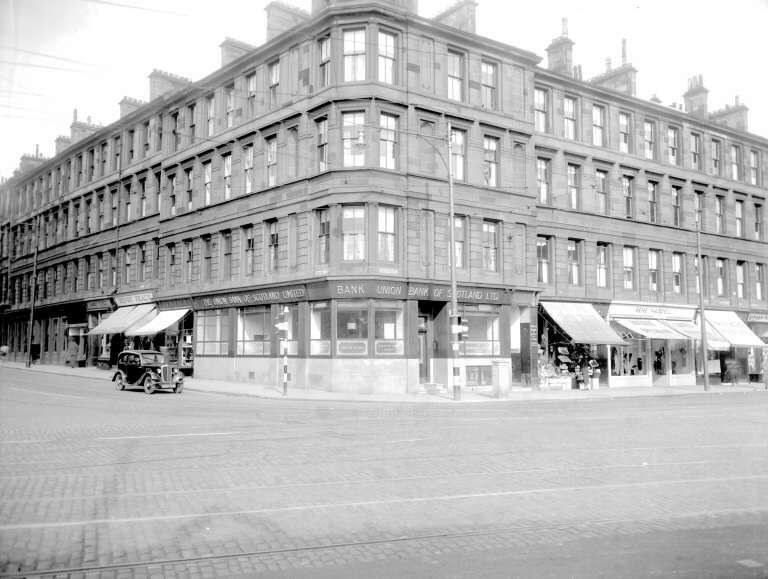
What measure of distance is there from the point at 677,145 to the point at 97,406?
35.0 m

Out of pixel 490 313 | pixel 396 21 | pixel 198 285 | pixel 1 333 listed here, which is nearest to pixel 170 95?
pixel 198 285

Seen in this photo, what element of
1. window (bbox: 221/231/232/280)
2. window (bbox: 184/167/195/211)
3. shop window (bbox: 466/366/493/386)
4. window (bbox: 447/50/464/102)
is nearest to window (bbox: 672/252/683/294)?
shop window (bbox: 466/366/493/386)

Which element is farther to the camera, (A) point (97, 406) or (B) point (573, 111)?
(B) point (573, 111)

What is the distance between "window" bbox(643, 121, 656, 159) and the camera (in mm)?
38688

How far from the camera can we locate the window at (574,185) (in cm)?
3531

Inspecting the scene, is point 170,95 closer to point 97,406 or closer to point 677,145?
point 97,406

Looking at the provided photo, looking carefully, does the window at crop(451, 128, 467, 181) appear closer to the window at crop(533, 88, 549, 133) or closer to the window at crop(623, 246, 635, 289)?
the window at crop(533, 88, 549, 133)

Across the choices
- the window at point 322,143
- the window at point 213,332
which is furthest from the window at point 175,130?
the window at point 322,143

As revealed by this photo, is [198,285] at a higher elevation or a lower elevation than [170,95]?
lower

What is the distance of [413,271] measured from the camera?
28.5 meters

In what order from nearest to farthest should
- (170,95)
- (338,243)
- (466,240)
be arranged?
1. (338,243)
2. (466,240)
3. (170,95)

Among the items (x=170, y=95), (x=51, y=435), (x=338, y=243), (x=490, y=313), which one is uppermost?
(x=170, y=95)

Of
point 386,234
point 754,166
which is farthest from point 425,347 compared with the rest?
point 754,166

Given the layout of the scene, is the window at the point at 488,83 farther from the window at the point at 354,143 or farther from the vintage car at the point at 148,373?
the vintage car at the point at 148,373
